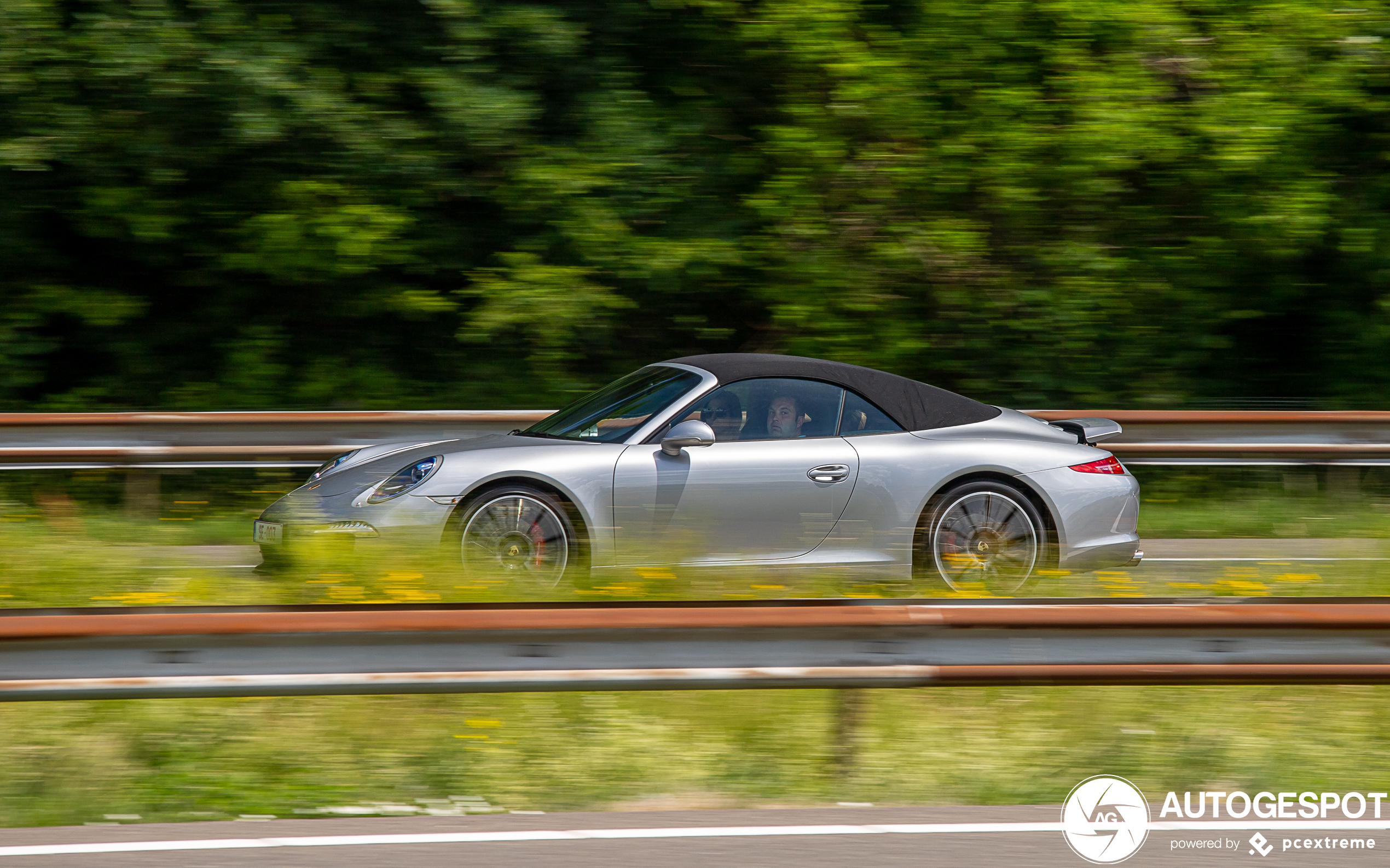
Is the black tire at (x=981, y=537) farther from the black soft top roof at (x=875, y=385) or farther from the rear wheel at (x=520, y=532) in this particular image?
the rear wheel at (x=520, y=532)

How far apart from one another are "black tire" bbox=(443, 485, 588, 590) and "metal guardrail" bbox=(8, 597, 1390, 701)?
2.26 meters

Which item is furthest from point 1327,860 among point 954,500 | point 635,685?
point 954,500

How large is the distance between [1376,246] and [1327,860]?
10875 mm

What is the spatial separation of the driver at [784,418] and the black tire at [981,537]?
77 centimetres

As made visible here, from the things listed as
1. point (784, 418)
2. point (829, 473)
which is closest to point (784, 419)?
point (784, 418)

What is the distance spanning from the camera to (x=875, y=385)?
6.94 metres

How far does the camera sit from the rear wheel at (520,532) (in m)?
6.39

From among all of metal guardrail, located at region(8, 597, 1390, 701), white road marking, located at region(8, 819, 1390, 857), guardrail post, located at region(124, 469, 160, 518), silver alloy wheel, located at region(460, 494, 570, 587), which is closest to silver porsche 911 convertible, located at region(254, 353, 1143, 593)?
silver alloy wheel, located at region(460, 494, 570, 587)

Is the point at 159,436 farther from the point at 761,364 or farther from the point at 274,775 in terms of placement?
the point at 274,775

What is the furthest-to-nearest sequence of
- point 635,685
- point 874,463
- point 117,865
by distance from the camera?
1. point 874,463
2. point 635,685
3. point 117,865

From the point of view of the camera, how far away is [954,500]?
666 cm

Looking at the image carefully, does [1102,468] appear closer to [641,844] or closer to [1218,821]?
[1218,821]

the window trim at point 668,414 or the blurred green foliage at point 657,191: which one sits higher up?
the blurred green foliage at point 657,191

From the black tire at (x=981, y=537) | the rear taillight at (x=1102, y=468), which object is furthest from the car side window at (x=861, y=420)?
the rear taillight at (x=1102, y=468)
